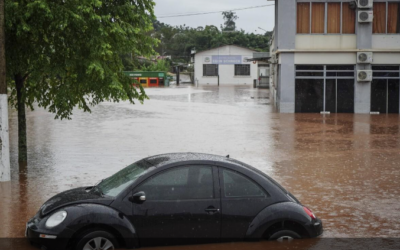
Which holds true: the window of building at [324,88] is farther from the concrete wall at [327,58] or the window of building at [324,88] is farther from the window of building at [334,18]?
the window of building at [334,18]

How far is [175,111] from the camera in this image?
1319 inches

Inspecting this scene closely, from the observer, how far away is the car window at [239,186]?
724cm

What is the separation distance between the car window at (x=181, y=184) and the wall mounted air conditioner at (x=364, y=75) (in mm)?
26276

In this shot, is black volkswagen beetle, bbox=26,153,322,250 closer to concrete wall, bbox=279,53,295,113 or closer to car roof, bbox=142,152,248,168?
car roof, bbox=142,152,248,168

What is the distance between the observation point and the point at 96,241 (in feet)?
22.3

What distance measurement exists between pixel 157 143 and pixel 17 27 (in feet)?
24.9

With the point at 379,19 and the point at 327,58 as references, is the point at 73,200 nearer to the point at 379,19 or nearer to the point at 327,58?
the point at 327,58

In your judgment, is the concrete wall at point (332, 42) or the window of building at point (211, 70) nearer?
the concrete wall at point (332, 42)

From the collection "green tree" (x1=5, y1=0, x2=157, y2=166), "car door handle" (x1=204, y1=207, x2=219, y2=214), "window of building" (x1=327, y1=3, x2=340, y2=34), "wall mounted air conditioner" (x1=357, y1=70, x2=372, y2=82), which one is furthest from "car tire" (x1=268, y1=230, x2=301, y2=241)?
"window of building" (x1=327, y1=3, x2=340, y2=34)

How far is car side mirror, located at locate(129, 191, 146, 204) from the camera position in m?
6.90

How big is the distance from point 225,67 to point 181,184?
72201 mm

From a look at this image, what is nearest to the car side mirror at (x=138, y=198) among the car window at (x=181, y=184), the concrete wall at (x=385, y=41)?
the car window at (x=181, y=184)

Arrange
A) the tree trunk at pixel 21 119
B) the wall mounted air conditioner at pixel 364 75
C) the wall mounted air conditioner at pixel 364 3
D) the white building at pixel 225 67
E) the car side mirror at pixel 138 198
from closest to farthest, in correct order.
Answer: the car side mirror at pixel 138 198
the tree trunk at pixel 21 119
the wall mounted air conditioner at pixel 364 3
the wall mounted air conditioner at pixel 364 75
the white building at pixel 225 67

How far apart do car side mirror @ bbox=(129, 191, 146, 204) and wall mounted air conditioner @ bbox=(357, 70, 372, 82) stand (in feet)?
88.2
